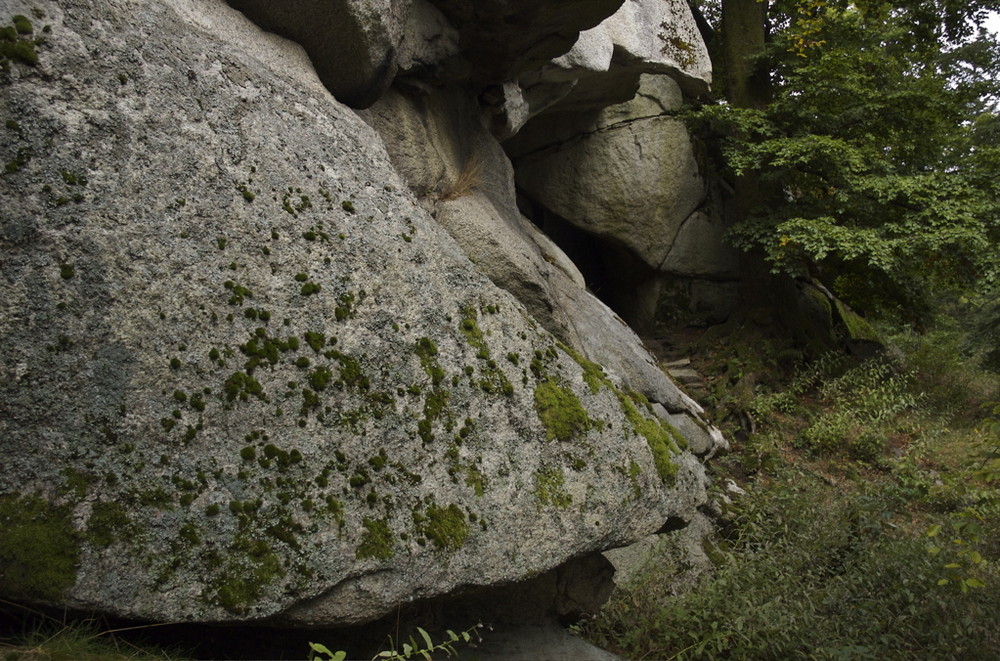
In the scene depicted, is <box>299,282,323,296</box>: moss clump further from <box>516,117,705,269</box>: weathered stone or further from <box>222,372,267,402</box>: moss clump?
<box>516,117,705,269</box>: weathered stone

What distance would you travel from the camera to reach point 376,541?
3582mm

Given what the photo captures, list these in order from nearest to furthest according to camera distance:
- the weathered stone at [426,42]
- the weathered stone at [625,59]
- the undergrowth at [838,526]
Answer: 1. the undergrowth at [838,526]
2. the weathered stone at [426,42]
3. the weathered stone at [625,59]

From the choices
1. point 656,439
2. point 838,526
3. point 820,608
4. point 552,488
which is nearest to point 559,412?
point 552,488

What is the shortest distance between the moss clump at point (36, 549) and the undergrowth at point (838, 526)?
12.2ft

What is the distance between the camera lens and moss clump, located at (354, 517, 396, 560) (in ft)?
11.6

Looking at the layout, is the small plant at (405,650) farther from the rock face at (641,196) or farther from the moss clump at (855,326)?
the moss clump at (855,326)

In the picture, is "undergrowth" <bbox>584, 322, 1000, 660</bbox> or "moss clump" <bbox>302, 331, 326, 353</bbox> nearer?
"moss clump" <bbox>302, 331, 326, 353</bbox>

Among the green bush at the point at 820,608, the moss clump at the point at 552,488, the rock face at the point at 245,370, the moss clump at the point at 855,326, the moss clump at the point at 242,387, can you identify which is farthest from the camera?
the moss clump at the point at 855,326

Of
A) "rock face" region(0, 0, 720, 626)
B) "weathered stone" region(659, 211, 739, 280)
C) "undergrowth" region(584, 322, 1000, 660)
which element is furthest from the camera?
"weathered stone" region(659, 211, 739, 280)

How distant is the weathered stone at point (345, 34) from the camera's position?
5004 millimetres

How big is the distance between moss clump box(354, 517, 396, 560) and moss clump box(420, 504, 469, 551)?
7.3 inches

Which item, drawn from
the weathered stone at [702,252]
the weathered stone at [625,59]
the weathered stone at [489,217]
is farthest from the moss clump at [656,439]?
the weathered stone at [702,252]

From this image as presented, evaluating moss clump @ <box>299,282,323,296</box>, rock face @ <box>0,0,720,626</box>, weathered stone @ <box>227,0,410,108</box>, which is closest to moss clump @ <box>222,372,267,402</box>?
rock face @ <box>0,0,720,626</box>

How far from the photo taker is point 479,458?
4090 mm
